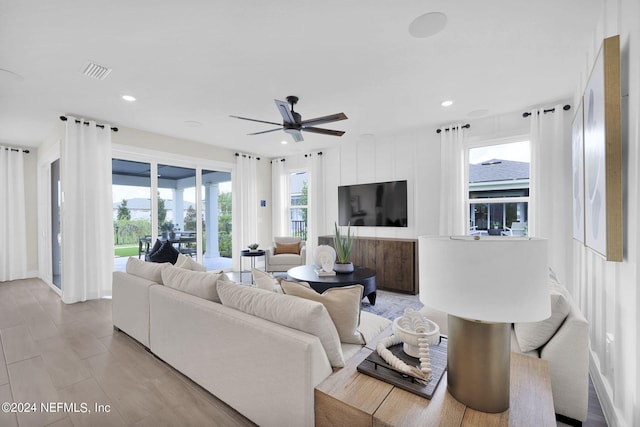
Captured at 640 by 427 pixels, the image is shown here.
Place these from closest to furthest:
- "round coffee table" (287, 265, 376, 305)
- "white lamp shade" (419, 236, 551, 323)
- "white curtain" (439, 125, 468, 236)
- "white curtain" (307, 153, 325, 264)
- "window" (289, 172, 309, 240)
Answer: "white lamp shade" (419, 236, 551, 323) → "round coffee table" (287, 265, 376, 305) → "white curtain" (439, 125, 468, 236) → "white curtain" (307, 153, 325, 264) → "window" (289, 172, 309, 240)

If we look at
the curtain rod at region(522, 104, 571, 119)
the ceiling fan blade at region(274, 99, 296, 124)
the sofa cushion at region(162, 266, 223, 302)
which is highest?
the curtain rod at region(522, 104, 571, 119)

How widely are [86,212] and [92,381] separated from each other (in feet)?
9.43

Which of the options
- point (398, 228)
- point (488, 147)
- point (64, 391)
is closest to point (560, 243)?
point (488, 147)

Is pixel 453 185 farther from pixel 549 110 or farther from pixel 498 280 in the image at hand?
pixel 498 280

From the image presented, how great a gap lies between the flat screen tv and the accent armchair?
105 cm

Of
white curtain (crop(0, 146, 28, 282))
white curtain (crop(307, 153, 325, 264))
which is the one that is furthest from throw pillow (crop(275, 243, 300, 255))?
white curtain (crop(0, 146, 28, 282))

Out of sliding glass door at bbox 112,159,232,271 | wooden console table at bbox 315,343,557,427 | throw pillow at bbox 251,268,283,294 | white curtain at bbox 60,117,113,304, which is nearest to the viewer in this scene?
wooden console table at bbox 315,343,557,427

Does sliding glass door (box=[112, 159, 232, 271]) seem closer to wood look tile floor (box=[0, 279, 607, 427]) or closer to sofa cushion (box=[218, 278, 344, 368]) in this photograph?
wood look tile floor (box=[0, 279, 607, 427])

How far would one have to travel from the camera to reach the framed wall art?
1449 mm

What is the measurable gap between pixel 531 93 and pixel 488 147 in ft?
3.48

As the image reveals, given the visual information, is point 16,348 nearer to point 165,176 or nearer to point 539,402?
point 165,176

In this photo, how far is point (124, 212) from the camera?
15.4ft

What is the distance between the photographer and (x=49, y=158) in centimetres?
476

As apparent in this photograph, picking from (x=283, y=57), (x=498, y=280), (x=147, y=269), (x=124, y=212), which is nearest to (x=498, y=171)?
(x=283, y=57)
